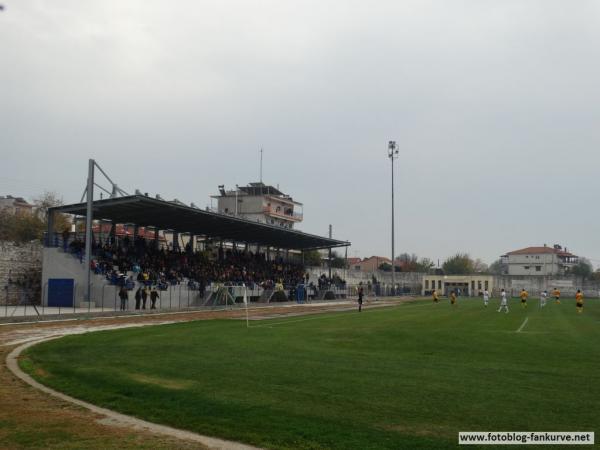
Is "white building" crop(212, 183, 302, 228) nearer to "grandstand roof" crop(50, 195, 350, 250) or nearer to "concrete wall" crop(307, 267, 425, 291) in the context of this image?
"concrete wall" crop(307, 267, 425, 291)

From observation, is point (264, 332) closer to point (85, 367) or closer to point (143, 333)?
point (143, 333)

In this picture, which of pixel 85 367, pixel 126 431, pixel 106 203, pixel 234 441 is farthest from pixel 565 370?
pixel 106 203

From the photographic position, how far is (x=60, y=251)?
41625mm

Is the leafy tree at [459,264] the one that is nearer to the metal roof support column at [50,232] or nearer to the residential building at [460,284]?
the residential building at [460,284]

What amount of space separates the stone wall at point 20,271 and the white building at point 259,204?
178ft

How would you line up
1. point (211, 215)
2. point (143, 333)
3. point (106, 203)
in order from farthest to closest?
1. point (211, 215)
2. point (106, 203)
3. point (143, 333)

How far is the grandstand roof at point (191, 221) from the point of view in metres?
41.0

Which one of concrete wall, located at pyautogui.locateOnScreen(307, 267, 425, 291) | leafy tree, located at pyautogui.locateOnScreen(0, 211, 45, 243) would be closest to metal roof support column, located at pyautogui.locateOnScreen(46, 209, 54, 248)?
leafy tree, located at pyautogui.locateOnScreen(0, 211, 45, 243)

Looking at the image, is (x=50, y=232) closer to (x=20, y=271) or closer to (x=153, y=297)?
(x=20, y=271)

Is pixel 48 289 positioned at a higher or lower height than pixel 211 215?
lower

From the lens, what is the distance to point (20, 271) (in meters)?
42.7

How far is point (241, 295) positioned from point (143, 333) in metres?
27.5

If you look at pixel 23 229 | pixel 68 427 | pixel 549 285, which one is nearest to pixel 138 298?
pixel 68 427

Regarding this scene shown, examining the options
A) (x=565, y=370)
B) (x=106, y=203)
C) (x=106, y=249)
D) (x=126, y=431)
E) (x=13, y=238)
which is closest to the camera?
(x=126, y=431)
